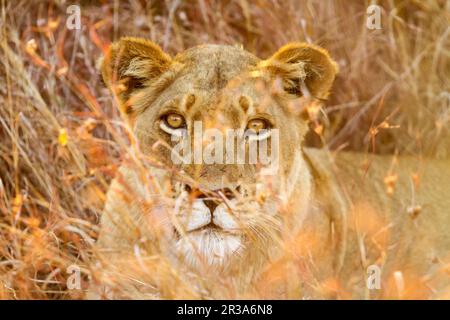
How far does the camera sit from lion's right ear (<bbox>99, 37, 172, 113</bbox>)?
3.91 metres

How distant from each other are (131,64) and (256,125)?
65cm

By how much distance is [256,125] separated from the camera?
3.81 m

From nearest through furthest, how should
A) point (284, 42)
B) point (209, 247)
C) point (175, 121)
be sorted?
point (209, 247), point (175, 121), point (284, 42)

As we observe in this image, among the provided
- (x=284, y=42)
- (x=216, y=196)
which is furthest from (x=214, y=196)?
(x=284, y=42)

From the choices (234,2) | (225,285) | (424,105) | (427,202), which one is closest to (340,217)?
(427,202)

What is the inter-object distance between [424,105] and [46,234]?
3.23 metres

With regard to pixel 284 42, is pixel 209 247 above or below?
below

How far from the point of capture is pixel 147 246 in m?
3.72

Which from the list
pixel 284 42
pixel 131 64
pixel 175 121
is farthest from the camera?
pixel 284 42

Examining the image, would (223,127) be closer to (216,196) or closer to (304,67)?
(216,196)

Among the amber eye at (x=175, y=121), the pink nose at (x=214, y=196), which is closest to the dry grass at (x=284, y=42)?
the amber eye at (x=175, y=121)

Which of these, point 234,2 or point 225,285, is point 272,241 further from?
point 234,2

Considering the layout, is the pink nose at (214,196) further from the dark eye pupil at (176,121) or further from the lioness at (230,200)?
the dark eye pupil at (176,121)

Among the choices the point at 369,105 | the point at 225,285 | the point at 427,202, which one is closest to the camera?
the point at 225,285
